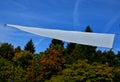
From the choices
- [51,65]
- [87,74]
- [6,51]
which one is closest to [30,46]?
[6,51]

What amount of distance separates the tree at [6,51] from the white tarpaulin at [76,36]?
3809 cm

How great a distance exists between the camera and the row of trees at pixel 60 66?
2548cm

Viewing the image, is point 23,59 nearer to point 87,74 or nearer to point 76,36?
point 87,74

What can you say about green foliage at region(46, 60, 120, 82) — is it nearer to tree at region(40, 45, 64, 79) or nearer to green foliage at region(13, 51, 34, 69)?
tree at region(40, 45, 64, 79)

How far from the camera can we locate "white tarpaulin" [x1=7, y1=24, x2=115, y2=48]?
818cm

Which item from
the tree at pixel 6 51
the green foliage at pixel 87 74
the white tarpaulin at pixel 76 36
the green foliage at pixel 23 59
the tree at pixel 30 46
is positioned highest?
the tree at pixel 30 46

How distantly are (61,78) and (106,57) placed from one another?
1521cm

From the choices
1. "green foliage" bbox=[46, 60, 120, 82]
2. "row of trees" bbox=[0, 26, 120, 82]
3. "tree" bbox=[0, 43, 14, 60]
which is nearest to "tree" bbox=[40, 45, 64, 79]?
"row of trees" bbox=[0, 26, 120, 82]

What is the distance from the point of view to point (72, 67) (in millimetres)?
26766

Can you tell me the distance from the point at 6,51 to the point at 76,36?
39.0 metres

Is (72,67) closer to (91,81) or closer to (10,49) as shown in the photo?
(91,81)

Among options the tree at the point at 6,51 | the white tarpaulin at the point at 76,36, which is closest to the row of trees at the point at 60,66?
the tree at the point at 6,51

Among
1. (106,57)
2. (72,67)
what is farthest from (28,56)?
(72,67)

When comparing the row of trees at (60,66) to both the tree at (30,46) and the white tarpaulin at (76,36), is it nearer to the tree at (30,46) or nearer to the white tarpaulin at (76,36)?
the tree at (30,46)
